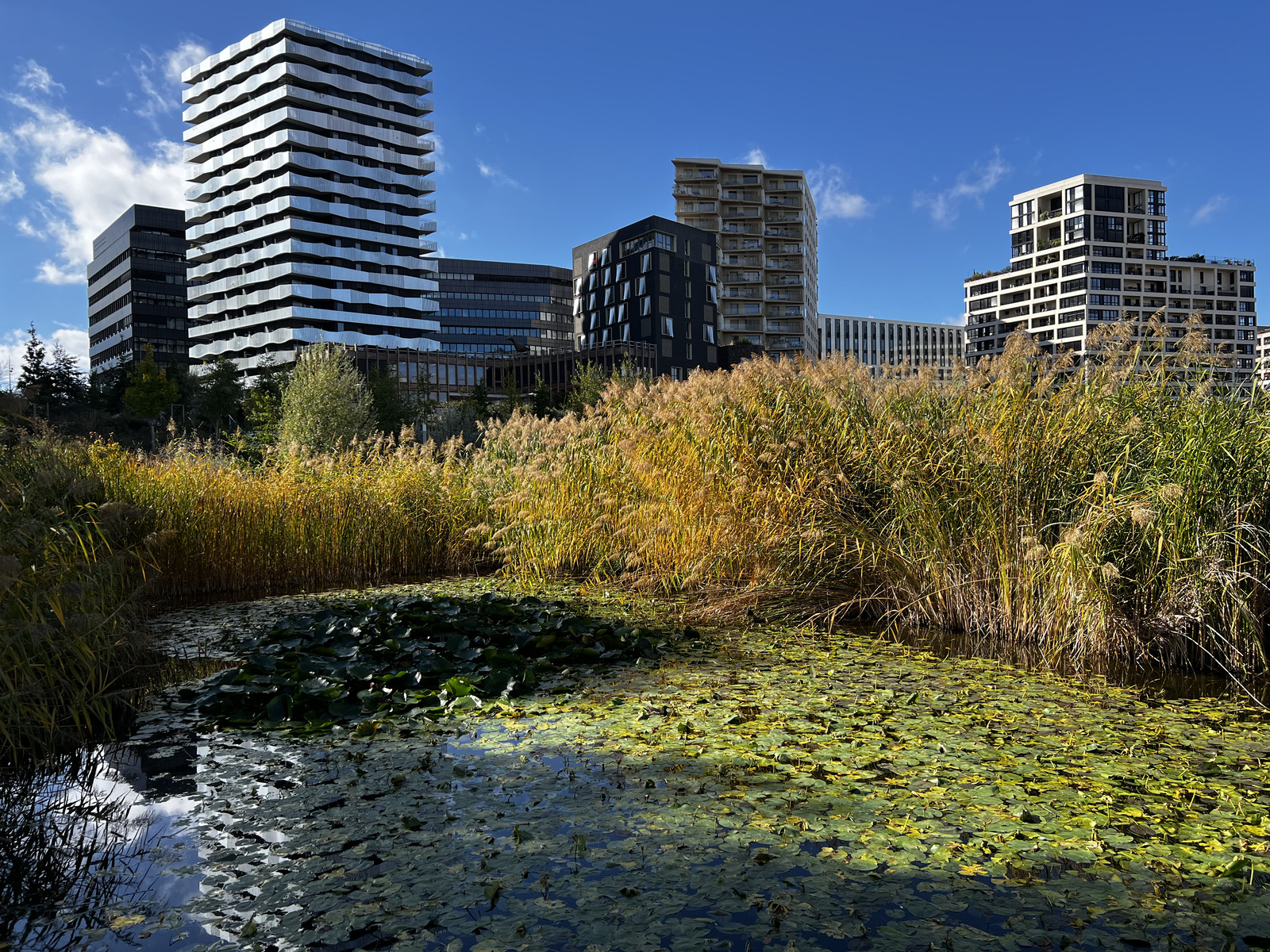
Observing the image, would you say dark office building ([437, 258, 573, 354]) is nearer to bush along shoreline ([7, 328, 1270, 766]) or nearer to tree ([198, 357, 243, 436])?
tree ([198, 357, 243, 436])

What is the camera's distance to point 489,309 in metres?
111

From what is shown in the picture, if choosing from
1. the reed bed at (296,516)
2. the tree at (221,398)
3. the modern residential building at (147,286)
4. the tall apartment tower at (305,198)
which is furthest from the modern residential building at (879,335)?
the reed bed at (296,516)

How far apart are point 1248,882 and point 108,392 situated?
58.3m

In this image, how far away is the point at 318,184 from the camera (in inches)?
2874

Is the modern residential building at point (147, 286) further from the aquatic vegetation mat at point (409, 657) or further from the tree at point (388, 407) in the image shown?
the aquatic vegetation mat at point (409, 657)

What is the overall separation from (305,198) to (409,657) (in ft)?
254

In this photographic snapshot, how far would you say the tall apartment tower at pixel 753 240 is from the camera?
3285 inches

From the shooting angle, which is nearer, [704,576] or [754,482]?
[754,482]

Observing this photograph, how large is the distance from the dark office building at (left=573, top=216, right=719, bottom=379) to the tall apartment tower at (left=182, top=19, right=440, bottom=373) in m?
18.5

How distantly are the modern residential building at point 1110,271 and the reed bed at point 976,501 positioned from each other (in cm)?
8630

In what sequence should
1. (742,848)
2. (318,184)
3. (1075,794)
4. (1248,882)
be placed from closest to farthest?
1. (1248,882)
2. (742,848)
3. (1075,794)
4. (318,184)

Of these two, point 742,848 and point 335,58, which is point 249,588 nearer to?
point 742,848

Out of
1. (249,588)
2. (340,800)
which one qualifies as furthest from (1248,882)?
(249,588)

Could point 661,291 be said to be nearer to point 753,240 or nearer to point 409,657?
point 753,240
